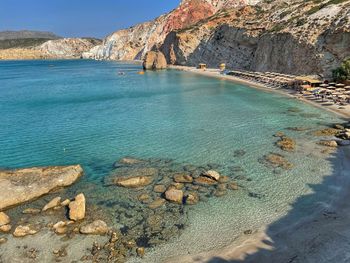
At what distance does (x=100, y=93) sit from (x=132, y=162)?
1653 inches

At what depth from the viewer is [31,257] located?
1362 centimetres

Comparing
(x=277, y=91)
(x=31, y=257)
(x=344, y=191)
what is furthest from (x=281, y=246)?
(x=277, y=91)

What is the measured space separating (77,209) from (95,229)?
6.47 feet

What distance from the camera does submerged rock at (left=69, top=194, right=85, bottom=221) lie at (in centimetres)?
1627

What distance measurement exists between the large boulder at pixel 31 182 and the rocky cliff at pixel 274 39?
5060cm

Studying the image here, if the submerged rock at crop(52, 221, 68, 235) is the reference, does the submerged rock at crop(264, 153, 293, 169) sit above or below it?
above

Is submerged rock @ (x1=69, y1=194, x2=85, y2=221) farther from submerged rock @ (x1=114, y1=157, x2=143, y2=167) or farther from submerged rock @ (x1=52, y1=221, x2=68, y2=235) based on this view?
submerged rock @ (x1=114, y1=157, x2=143, y2=167)

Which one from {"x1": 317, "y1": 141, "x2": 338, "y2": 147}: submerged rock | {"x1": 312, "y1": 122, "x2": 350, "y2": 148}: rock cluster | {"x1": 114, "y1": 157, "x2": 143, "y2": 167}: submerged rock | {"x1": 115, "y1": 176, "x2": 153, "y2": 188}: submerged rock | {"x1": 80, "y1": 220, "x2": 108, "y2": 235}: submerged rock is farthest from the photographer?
{"x1": 312, "y1": 122, "x2": 350, "y2": 148}: rock cluster

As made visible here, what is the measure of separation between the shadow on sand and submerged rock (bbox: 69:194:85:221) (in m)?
7.41

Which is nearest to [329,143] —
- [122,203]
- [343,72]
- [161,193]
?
[161,193]

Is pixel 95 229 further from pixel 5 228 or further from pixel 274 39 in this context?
pixel 274 39

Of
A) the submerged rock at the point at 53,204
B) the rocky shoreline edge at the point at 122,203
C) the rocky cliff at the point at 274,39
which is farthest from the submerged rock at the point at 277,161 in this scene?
the rocky cliff at the point at 274,39

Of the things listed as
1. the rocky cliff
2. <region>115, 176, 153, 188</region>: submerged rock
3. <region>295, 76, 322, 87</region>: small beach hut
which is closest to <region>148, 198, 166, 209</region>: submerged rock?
<region>115, 176, 153, 188</region>: submerged rock

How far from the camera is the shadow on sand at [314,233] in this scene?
1292 centimetres
